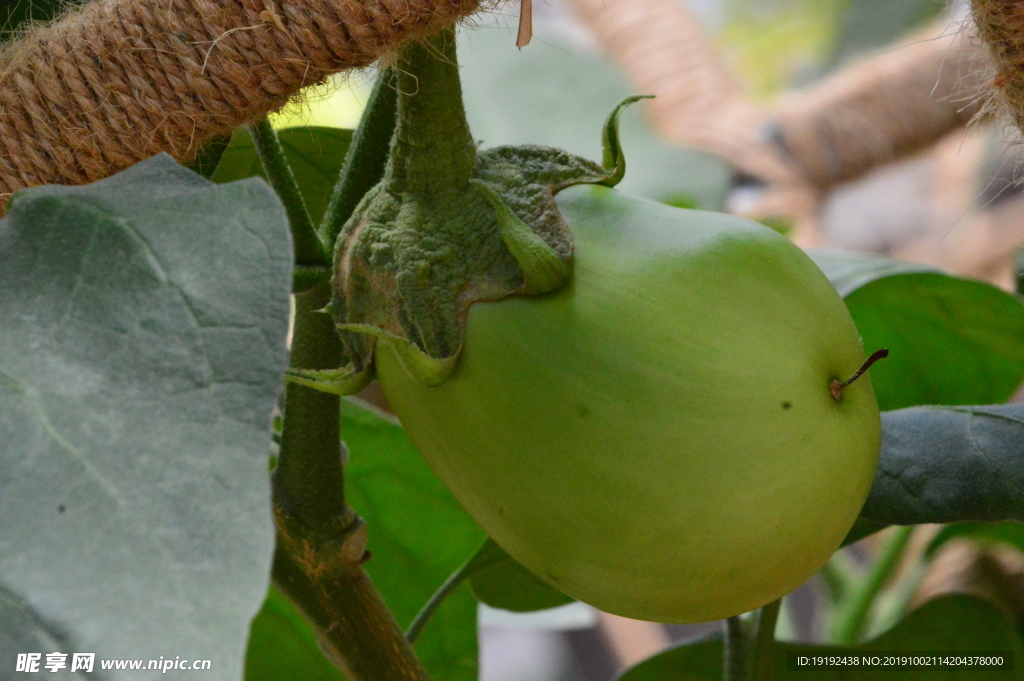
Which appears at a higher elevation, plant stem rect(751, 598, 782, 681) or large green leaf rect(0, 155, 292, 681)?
large green leaf rect(0, 155, 292, 681)

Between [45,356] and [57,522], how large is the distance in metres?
0.04

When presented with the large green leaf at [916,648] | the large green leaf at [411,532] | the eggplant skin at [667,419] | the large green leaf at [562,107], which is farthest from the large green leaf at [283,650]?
the large green leaf at [562,107]

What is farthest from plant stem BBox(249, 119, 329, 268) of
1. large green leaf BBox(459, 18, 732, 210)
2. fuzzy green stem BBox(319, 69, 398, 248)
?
large green leaf BBox(459, 18, 732, 210)

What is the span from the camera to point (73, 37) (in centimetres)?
24

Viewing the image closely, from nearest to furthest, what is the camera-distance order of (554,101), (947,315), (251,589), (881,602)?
(251,589), (947,315), (881,602), (554,101)

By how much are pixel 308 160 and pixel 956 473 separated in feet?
0.87

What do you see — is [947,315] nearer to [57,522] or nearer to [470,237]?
[470,237]

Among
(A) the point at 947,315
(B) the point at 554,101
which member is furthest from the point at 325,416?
(B) the point at 554,101

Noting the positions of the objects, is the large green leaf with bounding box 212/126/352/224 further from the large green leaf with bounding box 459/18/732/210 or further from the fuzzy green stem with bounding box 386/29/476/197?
the large green leaf with bounding box 459/18/732/210

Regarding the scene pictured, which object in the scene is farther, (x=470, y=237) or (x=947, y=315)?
(x=947, y=315)

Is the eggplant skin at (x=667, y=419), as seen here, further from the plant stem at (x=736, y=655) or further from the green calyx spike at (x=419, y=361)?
the plant stem at (x=736, y=655)

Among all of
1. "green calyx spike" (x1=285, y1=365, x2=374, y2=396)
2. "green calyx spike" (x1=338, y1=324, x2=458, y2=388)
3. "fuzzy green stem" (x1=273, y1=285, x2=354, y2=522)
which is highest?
"green calyx spike" (x1=338, y1=324, x2=458, y2=388)

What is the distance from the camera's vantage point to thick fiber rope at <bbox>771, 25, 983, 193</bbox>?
128 cm

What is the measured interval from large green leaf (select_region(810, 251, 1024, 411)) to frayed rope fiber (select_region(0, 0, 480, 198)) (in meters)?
0.28
